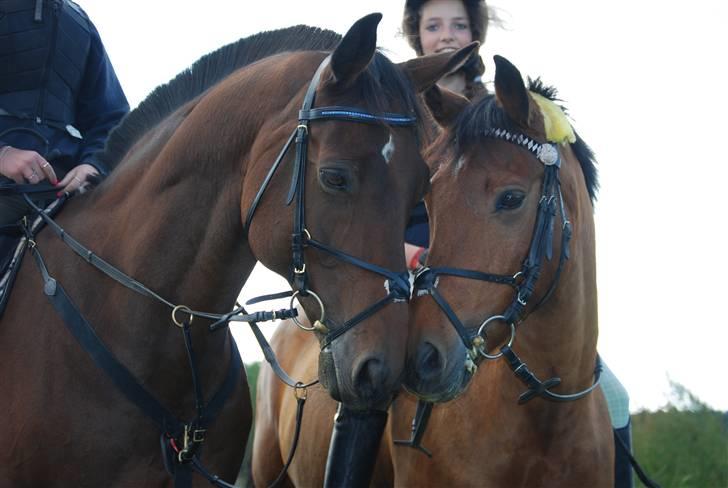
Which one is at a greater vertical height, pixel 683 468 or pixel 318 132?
pixel 318 132

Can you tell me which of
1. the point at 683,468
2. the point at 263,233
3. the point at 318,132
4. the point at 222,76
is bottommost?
the point at 683,468

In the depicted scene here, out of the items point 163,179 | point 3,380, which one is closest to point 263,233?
point 163,179

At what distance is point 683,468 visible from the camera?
8.81 m

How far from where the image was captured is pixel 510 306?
459 centimetres

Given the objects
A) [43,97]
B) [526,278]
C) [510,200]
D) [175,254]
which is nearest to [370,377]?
[175,254]

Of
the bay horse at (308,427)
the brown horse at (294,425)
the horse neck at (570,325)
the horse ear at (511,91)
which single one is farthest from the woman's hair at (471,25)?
the brown horse at (294,425)

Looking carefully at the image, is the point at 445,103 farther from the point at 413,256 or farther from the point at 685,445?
the point at 685,445

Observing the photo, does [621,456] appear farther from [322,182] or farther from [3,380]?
[3,380]

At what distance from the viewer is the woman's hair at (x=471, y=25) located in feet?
20.6

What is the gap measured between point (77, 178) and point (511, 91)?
2131mm

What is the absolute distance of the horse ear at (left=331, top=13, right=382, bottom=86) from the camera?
384cm

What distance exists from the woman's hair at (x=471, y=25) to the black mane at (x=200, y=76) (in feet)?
6.43

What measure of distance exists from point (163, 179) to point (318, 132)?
777mm

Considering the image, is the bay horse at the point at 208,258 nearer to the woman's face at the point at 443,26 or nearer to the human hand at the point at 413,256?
the human hand at the point at 413,256
